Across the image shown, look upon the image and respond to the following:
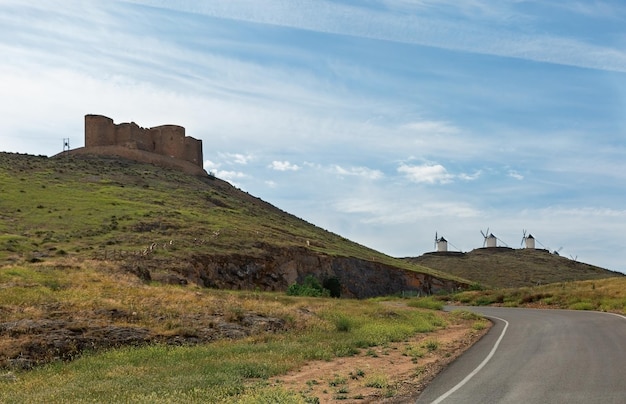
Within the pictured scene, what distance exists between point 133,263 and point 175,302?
1435 cm

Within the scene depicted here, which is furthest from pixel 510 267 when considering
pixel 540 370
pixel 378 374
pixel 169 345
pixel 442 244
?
pixel 378 374

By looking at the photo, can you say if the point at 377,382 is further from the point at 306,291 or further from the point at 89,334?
the point at 306,291

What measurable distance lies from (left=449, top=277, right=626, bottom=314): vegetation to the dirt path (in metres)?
18.9

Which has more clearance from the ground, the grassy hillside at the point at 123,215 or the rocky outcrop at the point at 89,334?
the grassy hillside at the point at 123,215

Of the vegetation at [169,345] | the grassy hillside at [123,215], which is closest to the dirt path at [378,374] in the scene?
the vegetation at [169,345]

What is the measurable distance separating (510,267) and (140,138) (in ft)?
209

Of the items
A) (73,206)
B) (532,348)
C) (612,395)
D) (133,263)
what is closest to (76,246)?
(133,263)

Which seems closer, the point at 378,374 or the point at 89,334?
the point at 378,374

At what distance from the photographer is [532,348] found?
58.1 feet

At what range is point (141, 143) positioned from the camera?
90.6 metres

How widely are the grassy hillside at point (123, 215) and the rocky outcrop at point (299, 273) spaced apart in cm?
130

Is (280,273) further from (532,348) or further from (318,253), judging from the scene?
(532,348)

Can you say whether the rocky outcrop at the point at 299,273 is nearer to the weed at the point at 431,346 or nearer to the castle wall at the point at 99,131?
the weed at the point at 431,346

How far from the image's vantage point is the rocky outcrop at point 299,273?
46531mm
